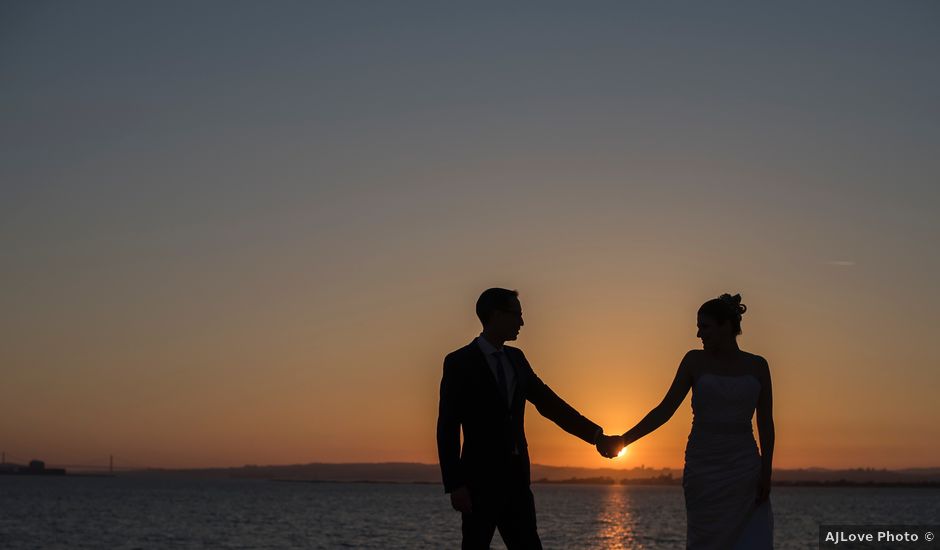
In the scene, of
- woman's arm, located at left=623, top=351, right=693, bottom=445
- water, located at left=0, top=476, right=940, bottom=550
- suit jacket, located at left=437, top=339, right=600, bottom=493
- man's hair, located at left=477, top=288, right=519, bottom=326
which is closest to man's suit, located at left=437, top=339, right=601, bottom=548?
suit jacket, located at left=437, top=339, right=600, bottom=493

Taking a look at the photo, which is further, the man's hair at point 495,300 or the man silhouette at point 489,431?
the man's hair at point 495,300

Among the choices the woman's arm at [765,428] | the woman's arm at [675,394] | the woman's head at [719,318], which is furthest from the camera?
the woman's arm at [675,394]

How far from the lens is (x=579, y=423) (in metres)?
10.3

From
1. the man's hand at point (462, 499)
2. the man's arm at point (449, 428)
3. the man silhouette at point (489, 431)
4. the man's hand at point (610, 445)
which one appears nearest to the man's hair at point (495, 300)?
the man silhouette at point (489, 431)

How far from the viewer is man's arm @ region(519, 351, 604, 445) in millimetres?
9438

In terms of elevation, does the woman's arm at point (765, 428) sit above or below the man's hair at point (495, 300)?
below

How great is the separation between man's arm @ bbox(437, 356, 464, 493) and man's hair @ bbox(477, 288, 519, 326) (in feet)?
1.52

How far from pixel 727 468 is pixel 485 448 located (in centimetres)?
226

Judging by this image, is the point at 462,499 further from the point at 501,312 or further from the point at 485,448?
the point at 501,312

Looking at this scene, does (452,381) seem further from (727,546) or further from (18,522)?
(18,522)

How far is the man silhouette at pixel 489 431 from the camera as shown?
8.63 m

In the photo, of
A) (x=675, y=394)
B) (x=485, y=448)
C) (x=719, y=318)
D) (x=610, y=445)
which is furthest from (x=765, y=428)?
(x=485, y=448)

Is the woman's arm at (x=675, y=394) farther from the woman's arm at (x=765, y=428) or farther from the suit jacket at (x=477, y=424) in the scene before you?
the suit jacket at (x=477, y=424)

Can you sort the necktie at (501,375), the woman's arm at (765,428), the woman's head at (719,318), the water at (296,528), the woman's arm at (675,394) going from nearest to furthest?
the necktie at (501,375), the woman's arm at (765,428), the woman's head at (719,318), the woman's arm at (675,394), the water at (296,528)
